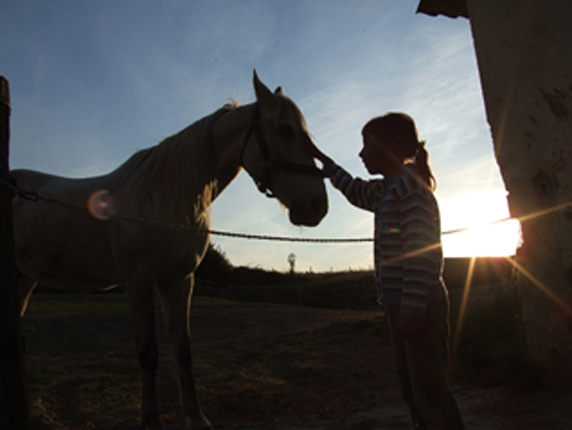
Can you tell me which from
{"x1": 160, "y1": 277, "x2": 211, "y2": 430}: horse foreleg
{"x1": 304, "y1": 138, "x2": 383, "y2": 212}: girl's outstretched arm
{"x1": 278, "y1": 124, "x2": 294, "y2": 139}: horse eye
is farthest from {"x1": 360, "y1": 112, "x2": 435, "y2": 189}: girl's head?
{"x1": 160, "y1": 277, "x2": 211, "y2": 430}: horse foreleg

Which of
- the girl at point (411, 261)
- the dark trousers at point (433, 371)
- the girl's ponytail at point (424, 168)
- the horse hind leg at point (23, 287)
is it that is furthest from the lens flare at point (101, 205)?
the dark trousers at point (433, 371)

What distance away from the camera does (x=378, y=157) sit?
1.87 m

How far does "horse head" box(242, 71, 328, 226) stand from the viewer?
2.51 meters

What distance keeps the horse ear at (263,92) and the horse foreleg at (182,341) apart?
61.9 inches

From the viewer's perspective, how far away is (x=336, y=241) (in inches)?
118

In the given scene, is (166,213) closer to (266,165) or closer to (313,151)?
(266,165)

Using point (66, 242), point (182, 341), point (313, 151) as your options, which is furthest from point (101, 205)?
point (313, 151)

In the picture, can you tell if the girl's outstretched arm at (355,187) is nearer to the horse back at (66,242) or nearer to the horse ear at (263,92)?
the horse ear at (263,92)

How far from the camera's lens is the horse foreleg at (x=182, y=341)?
9.61 feet

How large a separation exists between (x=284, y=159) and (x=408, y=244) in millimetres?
1283

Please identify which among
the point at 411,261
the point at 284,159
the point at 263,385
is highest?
the point at 284,159

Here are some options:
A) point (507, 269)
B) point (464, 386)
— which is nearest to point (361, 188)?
point (464, 386)

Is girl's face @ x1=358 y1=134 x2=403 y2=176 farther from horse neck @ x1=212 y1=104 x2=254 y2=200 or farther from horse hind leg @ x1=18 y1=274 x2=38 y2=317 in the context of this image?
horse hind leg @ x1=18 y1=274 x2=38 y2=317

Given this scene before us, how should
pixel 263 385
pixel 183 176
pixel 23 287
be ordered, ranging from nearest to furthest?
pixel 183 176, pixel 23 287, pixel 263 385
